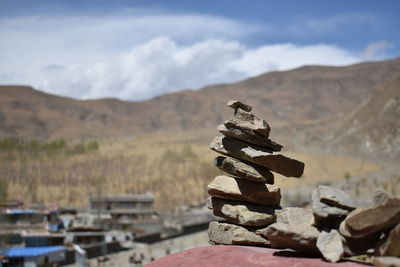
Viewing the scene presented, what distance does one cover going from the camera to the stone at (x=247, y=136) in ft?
29.2

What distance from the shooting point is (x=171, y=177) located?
84125mm

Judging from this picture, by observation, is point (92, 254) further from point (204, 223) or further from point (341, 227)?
point (341, 227)

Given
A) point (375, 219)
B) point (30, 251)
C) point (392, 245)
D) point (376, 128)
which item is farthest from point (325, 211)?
point (376, 128)

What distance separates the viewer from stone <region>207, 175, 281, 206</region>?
8977 mm

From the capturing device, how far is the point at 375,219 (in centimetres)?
627

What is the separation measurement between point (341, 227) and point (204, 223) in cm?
4733

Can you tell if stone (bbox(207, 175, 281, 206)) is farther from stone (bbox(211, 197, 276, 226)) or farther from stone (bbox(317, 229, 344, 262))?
stone (bbox(317, 229, 344, 262))

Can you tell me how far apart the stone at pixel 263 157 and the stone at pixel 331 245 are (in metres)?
2.02

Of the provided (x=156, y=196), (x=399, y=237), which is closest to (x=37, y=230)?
(x=156, y=196)

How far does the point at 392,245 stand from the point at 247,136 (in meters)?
3.38

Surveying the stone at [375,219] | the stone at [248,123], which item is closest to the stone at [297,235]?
the stone at [375,219]

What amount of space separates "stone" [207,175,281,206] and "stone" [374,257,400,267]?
3006 millimetres

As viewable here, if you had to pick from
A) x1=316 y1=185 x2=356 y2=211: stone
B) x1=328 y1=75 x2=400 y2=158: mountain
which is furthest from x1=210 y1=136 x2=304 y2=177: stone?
x1=328 y1=75 x2=400 y2=158: mountain

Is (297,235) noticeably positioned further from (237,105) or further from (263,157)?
(237,105)
